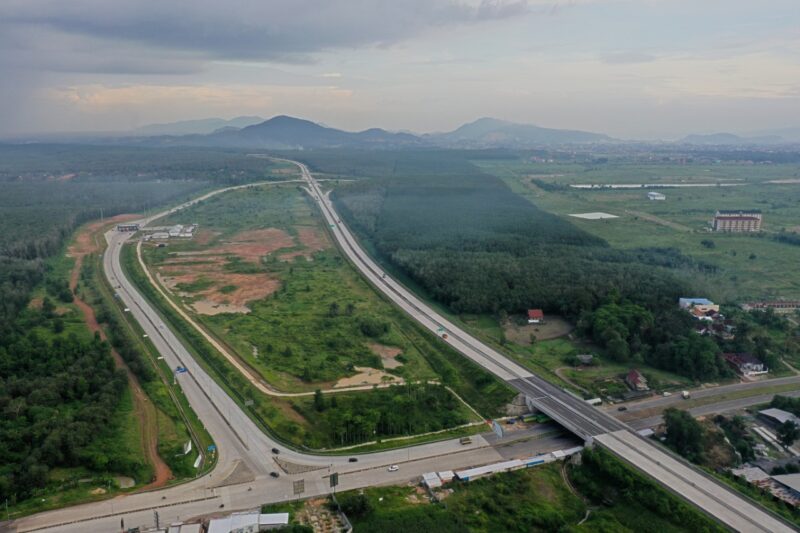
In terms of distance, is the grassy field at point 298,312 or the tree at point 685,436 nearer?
the tree at point 685,436

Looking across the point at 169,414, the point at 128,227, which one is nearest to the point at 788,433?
the point at 169,414

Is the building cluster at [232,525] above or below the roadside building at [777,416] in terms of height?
above

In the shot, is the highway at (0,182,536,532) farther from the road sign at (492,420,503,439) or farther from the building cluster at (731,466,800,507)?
the building cluster at (731,466,800,507)

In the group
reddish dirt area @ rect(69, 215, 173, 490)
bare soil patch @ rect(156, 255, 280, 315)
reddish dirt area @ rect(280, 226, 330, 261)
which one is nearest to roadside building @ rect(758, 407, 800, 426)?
reddish dirt area @ rect(69, 215, 173, 490)

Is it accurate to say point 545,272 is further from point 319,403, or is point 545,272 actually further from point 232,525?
point 232,525

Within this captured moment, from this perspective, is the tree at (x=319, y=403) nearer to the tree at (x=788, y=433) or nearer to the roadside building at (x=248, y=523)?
the roadside building at (x=248, y=523)


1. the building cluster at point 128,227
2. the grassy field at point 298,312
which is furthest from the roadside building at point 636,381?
the building cluster at point 128,227

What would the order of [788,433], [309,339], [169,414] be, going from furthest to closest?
[309,339], [169,414], [788,433]
